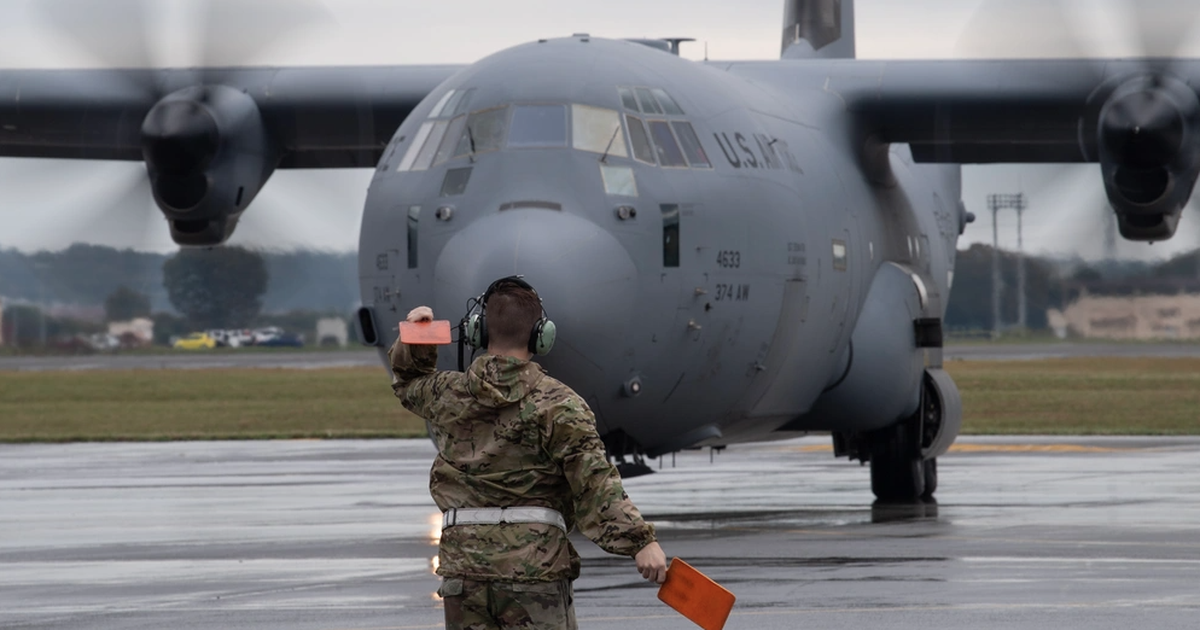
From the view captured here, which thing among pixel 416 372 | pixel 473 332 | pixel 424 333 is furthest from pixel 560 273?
pixel 424 333

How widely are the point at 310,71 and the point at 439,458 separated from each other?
13110 millimetres

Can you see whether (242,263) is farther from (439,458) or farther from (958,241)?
(439,458)

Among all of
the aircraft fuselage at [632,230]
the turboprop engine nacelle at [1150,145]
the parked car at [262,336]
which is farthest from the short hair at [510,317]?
the parked car at [262,336]

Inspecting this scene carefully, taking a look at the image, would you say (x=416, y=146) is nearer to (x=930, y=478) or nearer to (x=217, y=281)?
(x=930, y=478)

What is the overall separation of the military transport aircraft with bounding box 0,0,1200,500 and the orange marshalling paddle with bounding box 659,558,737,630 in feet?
19.1

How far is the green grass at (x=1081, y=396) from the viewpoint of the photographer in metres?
33.7

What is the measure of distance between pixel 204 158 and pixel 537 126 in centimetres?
548

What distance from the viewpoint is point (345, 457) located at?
2606 centimetres

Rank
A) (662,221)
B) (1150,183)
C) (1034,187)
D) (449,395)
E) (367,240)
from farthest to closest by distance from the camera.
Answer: (1034,187)
(1150,183)
(367,240)
(662,221)
(449,395)

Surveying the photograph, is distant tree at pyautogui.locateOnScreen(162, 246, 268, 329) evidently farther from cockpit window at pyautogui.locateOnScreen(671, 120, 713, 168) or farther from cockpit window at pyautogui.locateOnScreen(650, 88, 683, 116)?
cockpit window at pyautogui.locateOnScreen(671, 120, 713, 168)

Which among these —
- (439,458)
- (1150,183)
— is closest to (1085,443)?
(1150,183)

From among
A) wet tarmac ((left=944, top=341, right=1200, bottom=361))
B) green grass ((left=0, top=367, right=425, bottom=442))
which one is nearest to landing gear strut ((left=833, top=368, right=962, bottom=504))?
green grass ((left=0, top=367, right=425, bottom=442))

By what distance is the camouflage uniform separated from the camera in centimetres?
576

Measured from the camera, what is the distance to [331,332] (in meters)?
63.8
